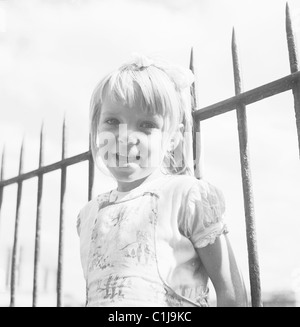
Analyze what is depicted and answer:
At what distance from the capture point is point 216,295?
4.13 ft

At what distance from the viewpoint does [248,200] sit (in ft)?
4.70

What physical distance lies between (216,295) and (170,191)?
35 cm

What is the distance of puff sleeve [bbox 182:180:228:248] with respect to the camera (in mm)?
1275

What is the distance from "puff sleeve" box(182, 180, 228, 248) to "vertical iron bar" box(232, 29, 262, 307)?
0.13 m

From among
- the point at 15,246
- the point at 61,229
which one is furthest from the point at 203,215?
the point at 15,246

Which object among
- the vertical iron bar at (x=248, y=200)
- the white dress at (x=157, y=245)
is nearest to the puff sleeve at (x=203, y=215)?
the white dress at (x=157, y=245)

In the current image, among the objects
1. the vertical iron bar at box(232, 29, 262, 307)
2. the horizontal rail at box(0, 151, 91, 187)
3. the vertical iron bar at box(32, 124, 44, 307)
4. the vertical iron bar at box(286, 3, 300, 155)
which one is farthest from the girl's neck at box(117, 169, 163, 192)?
the vertical iron bar at box(32, 124, 44, 307)

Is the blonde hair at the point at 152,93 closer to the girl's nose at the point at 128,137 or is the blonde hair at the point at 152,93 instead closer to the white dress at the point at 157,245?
the girl's nose at the point at 128,137

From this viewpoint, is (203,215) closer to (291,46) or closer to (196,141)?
(196,141)

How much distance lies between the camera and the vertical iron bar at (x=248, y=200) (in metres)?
1.35

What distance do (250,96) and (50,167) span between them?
1.25m

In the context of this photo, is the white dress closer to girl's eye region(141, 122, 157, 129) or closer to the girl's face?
the girl's face
